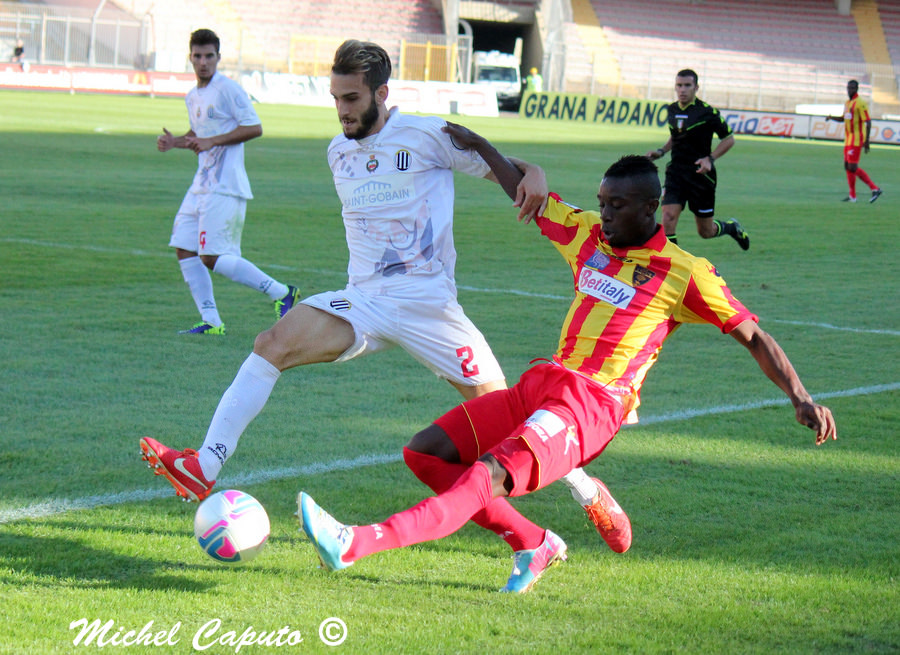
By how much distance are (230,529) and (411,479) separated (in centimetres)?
148

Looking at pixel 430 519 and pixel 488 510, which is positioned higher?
pixel 430 519

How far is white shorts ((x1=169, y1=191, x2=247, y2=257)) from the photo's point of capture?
8367 millimetres

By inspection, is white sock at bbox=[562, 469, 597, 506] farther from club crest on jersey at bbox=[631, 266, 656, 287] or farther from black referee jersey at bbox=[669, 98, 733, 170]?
black referee jersey at bbox=[669, 98, 733, 170]

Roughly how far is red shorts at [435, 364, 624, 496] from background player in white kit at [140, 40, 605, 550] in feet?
1.87

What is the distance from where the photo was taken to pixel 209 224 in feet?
27.5

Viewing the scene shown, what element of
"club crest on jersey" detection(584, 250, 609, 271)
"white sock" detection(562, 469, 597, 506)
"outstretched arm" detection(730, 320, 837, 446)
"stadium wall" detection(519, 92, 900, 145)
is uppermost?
"stadium wall" detection(519, 92, 900, 145)

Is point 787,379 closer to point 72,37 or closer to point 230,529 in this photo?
point 230,529

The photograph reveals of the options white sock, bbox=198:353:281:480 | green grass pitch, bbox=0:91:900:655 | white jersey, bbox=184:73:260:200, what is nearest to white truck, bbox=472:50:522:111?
green grass pitch, bbox=0:91:900:655

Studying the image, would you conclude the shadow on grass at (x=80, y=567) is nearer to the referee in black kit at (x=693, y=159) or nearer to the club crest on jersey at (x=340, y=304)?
the club crest on jersey at (x=340, y=304)

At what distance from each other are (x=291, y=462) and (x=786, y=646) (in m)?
2.52

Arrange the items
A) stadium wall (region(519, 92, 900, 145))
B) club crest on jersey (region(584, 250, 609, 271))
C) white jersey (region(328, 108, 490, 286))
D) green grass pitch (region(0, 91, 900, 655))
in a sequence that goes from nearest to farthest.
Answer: green grass pitch (region(0, 91, 900, 655)), club crest on jersey (region(584, 250, 609, 271)), white jersey (region(328, 108, 490, 286)), stadium wall (region(519, 92, 900, 145))

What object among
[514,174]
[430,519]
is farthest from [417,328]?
[430,519]

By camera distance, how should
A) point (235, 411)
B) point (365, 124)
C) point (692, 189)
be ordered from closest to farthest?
point (235, 411) → point (365, 124) → point (692, 189)

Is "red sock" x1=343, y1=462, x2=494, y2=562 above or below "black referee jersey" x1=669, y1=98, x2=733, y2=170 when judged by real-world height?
below
